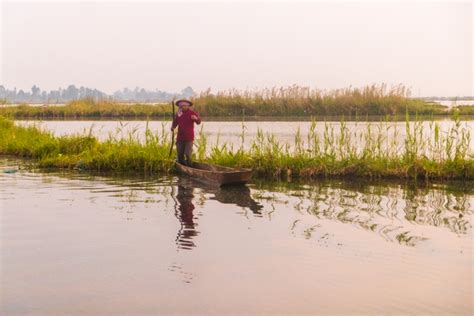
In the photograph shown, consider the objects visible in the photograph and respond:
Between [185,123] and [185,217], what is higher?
[185,123]

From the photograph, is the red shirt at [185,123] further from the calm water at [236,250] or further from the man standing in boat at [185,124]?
the calm water at [236,250]

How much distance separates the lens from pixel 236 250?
692 centimetres

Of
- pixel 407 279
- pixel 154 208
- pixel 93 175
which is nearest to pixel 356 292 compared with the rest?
pixel 407 279

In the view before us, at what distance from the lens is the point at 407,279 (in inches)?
229

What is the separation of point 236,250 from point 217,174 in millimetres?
4427

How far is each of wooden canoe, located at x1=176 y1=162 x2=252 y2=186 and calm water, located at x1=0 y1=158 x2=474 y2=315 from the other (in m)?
0.21

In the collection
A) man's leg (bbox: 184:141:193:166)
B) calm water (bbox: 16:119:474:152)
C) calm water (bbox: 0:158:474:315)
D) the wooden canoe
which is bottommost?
calm water (bbox: 0:158:474:315)

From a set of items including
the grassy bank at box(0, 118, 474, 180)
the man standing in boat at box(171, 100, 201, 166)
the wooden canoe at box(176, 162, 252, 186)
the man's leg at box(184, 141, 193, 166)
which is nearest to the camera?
the wooden canoe at box(176, 162, 252, 186)

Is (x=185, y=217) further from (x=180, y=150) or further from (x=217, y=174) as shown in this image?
(x=180, y=150)

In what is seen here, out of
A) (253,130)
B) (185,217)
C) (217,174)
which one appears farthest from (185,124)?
(253,130)

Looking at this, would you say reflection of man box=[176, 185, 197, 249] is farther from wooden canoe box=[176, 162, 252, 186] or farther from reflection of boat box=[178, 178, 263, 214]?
wooden canoe box=[176, 162, 252, 186]

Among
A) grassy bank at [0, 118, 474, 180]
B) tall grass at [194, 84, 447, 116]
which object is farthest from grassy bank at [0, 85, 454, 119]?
grassy bank at [0, 118, 474, 180]

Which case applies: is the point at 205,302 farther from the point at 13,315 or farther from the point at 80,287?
the point at 13,315

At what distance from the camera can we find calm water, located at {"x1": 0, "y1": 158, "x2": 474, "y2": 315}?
5172 mm
